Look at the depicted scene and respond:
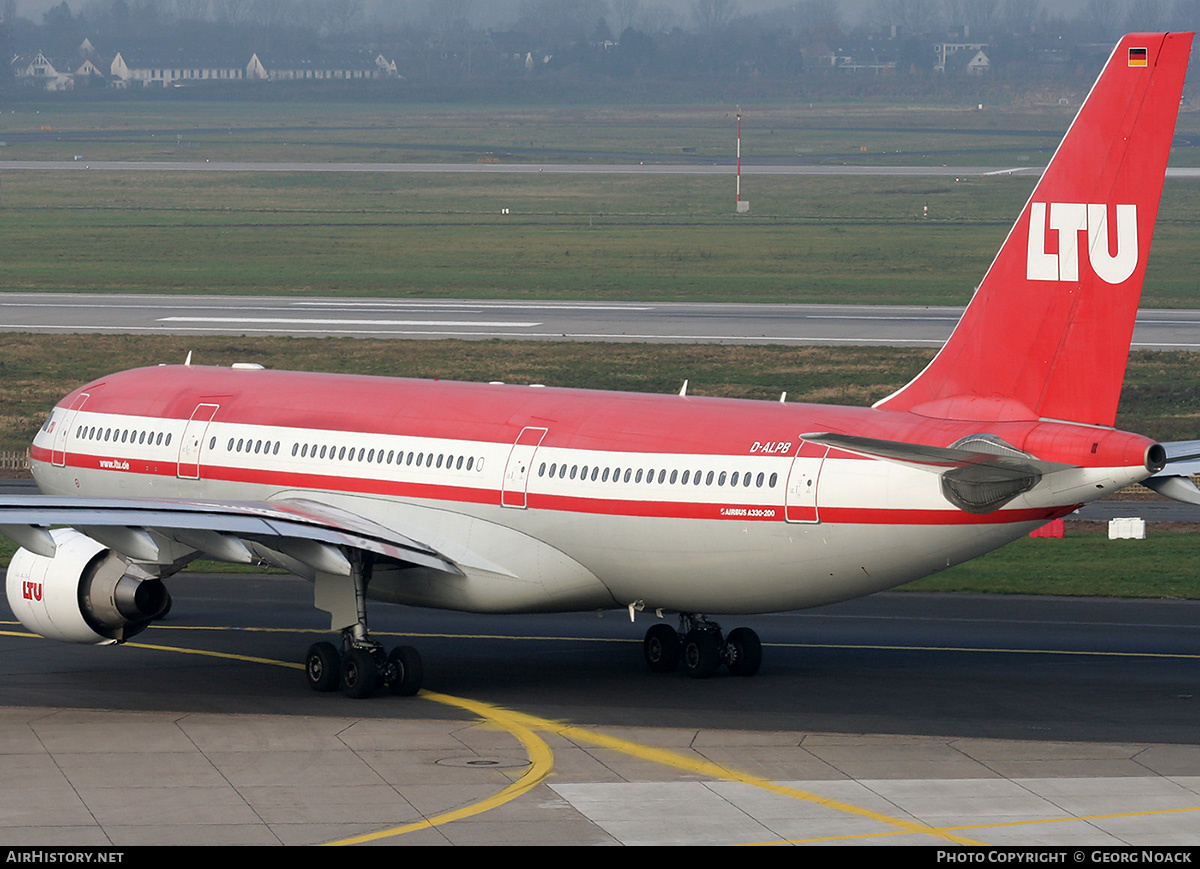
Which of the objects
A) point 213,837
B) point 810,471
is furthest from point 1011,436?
point 213,837

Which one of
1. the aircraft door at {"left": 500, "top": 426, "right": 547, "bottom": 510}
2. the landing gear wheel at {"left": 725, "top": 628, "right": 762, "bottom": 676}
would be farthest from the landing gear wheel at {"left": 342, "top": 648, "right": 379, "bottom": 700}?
the landing gear wheel at {"left": 725, "top": 628, "right": 762, "bottom": 676}

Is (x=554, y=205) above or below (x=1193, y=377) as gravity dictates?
above

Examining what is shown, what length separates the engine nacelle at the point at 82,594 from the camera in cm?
3203

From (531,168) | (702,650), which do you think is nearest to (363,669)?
(702,650)

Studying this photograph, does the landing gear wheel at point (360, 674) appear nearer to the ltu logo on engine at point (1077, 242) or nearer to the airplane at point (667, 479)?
the airplane at point (667, 479)

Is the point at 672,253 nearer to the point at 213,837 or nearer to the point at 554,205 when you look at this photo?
the point at 554,205

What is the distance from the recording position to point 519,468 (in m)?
32.2

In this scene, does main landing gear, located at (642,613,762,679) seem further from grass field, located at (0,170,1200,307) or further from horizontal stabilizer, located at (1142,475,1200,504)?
grass field, located at (0,170,1200,307)

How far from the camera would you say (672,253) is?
395 ft

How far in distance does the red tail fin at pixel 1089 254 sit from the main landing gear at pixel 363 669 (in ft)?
34.7

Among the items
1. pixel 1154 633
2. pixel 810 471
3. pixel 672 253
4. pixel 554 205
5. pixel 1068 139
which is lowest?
pixel 1154 633
